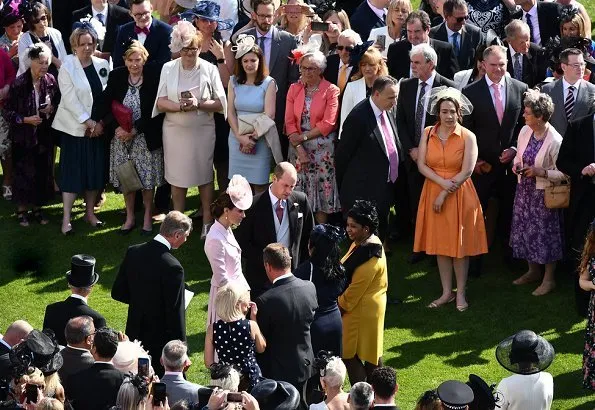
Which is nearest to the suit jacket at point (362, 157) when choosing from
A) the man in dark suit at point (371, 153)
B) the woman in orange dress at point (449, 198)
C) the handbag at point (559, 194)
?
the man in dark suit at point (371, 153)

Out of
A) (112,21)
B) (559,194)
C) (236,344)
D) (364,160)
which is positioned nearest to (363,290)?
(236,344)

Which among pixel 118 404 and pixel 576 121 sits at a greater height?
pixel 576 121

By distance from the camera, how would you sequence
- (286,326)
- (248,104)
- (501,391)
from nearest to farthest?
(501,391)
(286,326)
(248,104)

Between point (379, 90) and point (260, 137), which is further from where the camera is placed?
point (260, 137)

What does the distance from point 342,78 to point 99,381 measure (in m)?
5.64

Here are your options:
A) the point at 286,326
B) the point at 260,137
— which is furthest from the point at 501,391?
the point at 260,137

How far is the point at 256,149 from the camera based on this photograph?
1418 centimetres

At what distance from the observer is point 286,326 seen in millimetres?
10344

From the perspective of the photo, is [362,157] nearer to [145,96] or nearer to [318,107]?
[318,107]

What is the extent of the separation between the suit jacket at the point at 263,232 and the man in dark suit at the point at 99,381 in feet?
9.02

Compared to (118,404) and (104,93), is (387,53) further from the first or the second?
(118,404)

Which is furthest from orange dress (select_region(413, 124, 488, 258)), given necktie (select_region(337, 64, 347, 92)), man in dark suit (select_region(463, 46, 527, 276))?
necktie (select_region(337, 64, 347, 92))

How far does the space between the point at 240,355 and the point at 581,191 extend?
4506 mm

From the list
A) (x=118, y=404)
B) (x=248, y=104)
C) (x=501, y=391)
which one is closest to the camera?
(x=118, y=404)
